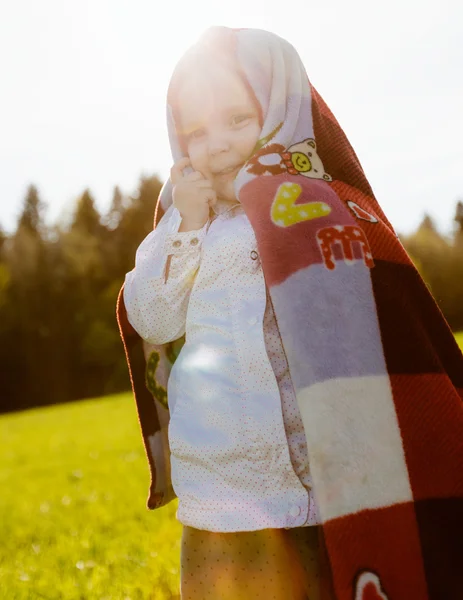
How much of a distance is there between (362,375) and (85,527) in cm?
364

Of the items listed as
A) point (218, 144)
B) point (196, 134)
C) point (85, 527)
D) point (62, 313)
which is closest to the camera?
point (218, 144)

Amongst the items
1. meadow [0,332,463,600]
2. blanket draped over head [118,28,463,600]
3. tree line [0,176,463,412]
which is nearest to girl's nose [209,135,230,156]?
blanket draped over head [118,28,463,600]

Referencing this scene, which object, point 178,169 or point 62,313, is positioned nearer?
point 178,169

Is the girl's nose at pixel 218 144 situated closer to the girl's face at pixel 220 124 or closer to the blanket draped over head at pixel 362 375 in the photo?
the girl's face at pixel 220 124

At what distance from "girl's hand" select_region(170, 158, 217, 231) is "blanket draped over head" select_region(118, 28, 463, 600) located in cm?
13

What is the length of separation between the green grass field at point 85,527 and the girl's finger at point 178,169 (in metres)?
1.86

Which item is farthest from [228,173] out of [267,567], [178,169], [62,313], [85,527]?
[62,313]

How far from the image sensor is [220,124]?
2.02 m

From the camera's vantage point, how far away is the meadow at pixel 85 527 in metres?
3.21

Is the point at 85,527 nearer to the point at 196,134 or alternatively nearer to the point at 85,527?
the point at 85,527

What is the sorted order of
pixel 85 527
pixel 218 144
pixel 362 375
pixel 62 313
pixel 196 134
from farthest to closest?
1. pixel 62 313
2. pixel 85 527
3. pixel 196 134
4. pixel 218 144
5. pixel 362 375

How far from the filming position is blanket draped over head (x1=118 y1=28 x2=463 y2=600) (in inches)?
61.7

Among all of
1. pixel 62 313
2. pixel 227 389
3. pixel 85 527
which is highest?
pixel 227 389

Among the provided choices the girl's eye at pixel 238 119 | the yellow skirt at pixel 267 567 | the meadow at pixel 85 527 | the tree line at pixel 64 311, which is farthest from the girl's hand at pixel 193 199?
the tree line at pixel 64 311
